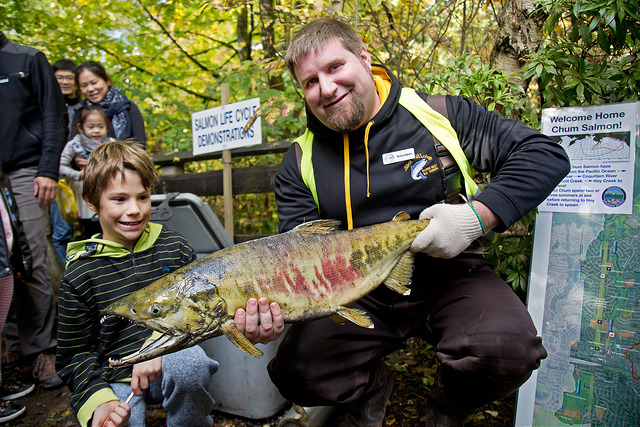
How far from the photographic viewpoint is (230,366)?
2.84 m

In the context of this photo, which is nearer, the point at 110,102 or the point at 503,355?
the point at 503,355

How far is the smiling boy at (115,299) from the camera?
224cm

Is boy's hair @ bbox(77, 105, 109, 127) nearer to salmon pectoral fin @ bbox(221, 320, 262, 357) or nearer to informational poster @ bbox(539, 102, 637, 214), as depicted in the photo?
salmon pectoral fin @ bbox(221, 320, 262, 357)

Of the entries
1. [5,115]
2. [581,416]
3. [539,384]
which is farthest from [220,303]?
[5,115]

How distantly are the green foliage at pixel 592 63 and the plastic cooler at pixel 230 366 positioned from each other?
7.67 ft

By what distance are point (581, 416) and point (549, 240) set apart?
0.96 metres

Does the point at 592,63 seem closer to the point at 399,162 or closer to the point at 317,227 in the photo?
the point at 399,162

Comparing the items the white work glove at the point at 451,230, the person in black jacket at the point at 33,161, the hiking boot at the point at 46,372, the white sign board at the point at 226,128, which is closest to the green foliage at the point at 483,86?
→ the white work glove at the point at 451,230

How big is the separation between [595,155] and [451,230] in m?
1.06

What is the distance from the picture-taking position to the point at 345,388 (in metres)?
2.38

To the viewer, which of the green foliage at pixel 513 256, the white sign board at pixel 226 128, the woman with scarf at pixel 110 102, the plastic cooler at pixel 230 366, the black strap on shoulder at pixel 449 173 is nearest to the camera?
the black strap on shoulder at pixel 449 173

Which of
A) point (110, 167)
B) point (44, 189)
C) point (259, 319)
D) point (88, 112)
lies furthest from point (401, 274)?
point (88, 112)

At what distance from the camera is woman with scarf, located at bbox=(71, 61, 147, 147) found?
4629 millimetres

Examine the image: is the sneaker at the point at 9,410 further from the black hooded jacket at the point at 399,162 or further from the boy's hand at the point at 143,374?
the black hooded jacket at the point at 399,162
